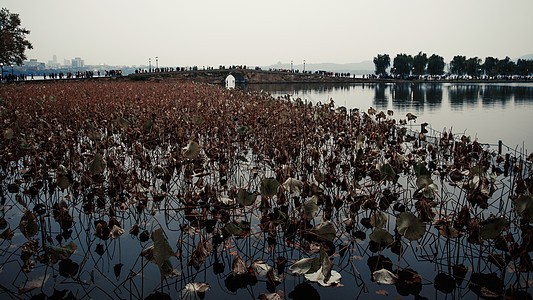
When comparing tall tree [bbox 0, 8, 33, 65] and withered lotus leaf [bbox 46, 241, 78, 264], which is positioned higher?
tall tree [bbox 0, 8, 33, 65]

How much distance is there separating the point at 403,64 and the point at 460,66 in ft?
68.2

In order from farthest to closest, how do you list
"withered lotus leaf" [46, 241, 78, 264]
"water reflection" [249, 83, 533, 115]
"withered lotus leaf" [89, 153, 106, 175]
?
"water reflection" [249, 83, 533, 115] → "withered lotus leaf" [89, 153, 106, 175] → "withered lotus leaf" [46, 241, 78, 264]

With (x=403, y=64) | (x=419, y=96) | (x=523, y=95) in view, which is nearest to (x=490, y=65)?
(x=403, y=64)

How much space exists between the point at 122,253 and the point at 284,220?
2930 millimetres

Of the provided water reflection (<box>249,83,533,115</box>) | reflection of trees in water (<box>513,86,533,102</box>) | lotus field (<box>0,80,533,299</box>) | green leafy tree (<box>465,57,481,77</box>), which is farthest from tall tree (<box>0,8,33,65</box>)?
green leafy tree (<box>465,57,481,77</box>)

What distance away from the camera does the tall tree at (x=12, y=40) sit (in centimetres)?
4771

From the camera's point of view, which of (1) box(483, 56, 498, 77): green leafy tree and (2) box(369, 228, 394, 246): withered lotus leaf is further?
(1) box(483, 56, 498, 77): green leafy tree

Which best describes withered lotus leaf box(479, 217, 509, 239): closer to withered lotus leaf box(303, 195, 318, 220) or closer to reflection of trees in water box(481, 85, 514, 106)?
withered lotus leaf box(303, 195, 318, 220)

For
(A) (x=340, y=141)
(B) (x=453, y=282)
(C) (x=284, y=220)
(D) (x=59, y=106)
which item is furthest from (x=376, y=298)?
(D) (x=59, y=106)

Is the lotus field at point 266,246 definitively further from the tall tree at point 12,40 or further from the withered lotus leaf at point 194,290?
the tall tree at point 12,40

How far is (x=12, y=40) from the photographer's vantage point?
47812 mm

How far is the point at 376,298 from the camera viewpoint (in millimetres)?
5098

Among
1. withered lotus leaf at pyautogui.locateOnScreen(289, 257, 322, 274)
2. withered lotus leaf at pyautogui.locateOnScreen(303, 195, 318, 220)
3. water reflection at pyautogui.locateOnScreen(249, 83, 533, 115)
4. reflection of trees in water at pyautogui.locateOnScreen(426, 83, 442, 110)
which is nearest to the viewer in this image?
withered lotus leaf at pyautogui.locateOnScreen(289, 257, 322, 274)

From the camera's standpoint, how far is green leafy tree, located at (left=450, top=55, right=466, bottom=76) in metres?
121
